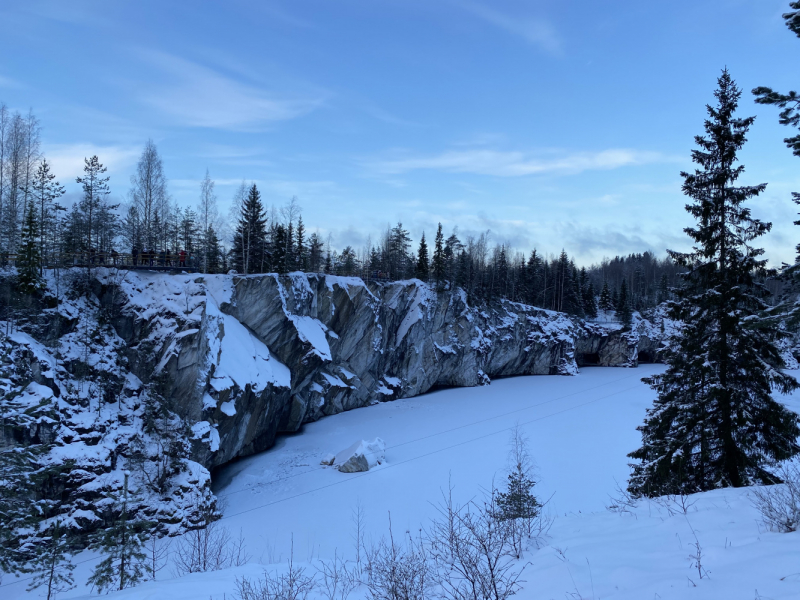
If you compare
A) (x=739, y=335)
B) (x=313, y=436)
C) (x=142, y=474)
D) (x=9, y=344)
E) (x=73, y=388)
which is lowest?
(x=313, y=436)

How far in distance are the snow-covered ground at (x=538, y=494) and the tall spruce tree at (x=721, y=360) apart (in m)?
2.89

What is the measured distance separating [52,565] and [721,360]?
51.8 feet

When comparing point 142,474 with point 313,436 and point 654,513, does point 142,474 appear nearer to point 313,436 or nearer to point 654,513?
point 313,436

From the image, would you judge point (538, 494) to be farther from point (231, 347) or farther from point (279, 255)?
point (279, 255)

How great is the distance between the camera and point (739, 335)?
1002 centimetres

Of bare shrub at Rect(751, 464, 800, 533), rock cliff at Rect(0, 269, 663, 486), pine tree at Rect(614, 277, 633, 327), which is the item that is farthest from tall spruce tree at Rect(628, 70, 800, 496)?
pine tree at Rect(614, 277, 633, 327)

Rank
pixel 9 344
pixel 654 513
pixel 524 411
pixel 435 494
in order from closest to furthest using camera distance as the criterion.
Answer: pixel 654 513, pixel 9 344, pixel 435 494, pixel 524 411

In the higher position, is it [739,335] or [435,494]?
[739,335]

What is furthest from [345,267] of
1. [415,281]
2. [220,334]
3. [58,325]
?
[58,325]

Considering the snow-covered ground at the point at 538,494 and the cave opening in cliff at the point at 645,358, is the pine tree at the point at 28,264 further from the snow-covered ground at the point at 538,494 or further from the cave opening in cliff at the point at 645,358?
the cave opening in cliff at the point at 645,358

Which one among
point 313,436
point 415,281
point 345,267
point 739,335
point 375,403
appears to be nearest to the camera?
point 739,335

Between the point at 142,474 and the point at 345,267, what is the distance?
3786 cm

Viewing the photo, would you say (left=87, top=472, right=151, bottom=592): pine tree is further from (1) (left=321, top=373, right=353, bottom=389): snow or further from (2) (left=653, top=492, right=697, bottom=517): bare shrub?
(1) (left=321, top=373, right=353, bottom=389): snow

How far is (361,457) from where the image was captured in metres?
20.6
